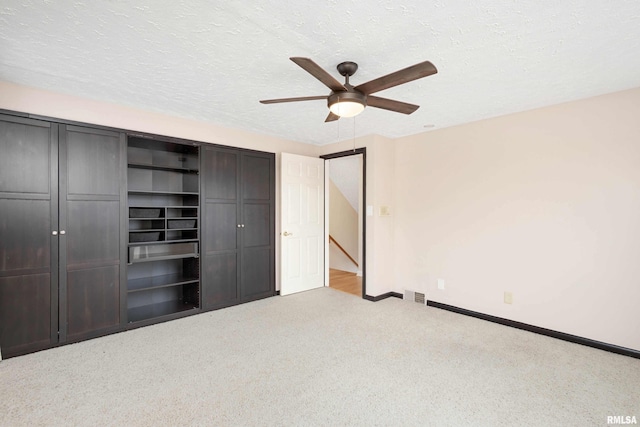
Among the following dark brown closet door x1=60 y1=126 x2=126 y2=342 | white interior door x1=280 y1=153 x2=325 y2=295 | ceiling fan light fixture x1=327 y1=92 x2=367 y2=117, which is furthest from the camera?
white interior door x1=280 y1=153 x2=325 y2=295

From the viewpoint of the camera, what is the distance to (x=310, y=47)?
195 cm

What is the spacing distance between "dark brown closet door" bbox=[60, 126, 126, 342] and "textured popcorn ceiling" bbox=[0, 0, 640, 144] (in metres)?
0.52

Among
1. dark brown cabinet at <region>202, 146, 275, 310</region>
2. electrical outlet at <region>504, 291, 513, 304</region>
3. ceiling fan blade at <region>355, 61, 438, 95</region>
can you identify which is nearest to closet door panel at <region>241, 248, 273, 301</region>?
dark brown cabinet at <region>202, 146, 275, 310</region>

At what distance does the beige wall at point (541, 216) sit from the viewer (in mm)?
2635

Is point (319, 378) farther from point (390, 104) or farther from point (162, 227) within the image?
point (162, 227)

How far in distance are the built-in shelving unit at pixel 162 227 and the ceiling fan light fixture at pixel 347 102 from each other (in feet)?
7.40

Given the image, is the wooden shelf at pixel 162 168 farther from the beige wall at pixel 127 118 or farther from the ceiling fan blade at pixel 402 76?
the ceiling fan blade at pixel 402 76

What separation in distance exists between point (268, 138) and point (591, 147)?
3687 millimetres

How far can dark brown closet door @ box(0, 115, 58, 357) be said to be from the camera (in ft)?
8.21

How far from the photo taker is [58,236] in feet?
8.98

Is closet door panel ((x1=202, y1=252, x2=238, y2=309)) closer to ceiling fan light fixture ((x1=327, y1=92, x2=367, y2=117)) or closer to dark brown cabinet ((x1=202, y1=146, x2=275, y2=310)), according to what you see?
dark brown cabinet ((x1=202, y1=146, x2=275, y2=310))

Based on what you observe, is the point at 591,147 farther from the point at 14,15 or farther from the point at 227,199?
the point at 14,15

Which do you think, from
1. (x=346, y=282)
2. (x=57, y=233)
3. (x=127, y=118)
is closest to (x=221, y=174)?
(x=127, y=118)

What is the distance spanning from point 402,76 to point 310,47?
0.65m
